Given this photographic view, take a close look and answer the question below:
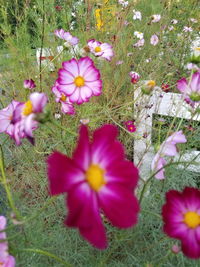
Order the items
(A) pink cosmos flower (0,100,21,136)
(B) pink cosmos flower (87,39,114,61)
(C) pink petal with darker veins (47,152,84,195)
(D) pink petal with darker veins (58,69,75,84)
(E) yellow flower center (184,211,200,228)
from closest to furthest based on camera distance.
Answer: (C) pink petal with darker veins (47,152,84,195)
(E) yellow flower center (184,211,200,228)
(A) pink cosmos flower (0,100,21,136)
(D) pink petal with darker veins (58,69,75,84)
(B) pink cosmos flower (87,39,114,61)

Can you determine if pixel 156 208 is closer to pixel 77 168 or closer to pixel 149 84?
pixel 149 84

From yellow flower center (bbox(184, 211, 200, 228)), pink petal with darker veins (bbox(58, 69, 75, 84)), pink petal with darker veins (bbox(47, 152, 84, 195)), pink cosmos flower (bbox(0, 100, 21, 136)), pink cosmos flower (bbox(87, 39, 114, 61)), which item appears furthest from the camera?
pink cosmos flower (bbox(87, 39, 114, 61))

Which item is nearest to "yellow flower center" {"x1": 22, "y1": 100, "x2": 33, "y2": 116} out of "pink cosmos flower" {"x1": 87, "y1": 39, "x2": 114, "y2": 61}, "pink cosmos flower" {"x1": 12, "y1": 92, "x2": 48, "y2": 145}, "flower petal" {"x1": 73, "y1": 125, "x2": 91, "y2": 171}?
"pink cosmos flower" {"x1": 12, "y1": 92, "x2": 48, "y2": 145}

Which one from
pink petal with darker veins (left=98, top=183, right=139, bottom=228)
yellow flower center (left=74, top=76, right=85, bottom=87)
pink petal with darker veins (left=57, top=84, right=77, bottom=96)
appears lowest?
pink petal with darker veins (left=98, top=183, right=139, bottom=228)

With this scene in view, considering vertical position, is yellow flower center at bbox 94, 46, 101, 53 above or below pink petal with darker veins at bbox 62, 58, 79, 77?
above

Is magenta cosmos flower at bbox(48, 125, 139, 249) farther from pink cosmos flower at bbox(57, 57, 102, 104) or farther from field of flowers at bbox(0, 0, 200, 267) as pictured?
pink cosmos flower at bbox(57, 57, 102, 104)

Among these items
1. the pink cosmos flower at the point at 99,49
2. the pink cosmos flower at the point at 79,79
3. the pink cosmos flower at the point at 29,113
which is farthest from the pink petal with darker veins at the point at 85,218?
the pink cosmos flower at the point at 99,49
